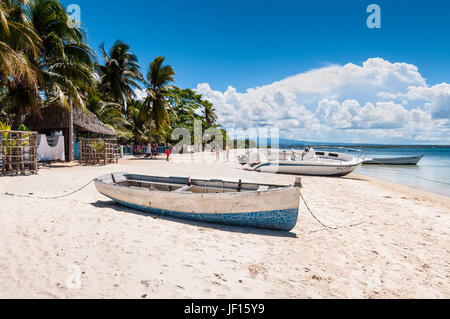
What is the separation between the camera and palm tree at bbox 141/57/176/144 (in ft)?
74.9

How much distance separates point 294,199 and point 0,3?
1454 centimetres

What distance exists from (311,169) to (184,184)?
33.2 ft

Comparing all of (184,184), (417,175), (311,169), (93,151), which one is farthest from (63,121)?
(417,175)

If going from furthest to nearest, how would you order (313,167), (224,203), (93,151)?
(93,151) → (313,167) → (224,203)

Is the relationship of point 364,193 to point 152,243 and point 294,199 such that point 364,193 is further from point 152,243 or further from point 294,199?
point 152,243

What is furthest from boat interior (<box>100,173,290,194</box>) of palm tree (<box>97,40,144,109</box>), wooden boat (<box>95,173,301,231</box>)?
palm tree (<box>97,40,144,109</box>)

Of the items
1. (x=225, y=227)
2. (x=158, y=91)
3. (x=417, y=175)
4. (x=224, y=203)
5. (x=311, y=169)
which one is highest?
(x=158, y=91)

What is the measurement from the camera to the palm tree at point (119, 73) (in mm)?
25536

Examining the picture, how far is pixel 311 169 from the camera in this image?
47.5 feet

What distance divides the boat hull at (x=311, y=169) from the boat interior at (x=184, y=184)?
907 cm

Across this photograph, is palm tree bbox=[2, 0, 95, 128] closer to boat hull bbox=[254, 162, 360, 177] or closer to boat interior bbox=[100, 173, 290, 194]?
boat interior bbox=[100, 173, 290, 194]

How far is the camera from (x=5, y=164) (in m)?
10.2

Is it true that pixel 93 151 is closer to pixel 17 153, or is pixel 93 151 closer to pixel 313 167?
pixel 17 153

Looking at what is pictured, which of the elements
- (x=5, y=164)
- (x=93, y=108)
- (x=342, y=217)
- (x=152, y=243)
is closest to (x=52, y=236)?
(x=152, y=243)
